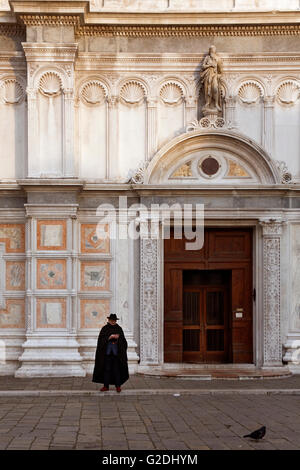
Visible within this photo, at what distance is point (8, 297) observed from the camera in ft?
58.5

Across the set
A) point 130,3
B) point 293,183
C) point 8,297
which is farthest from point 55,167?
point 293,183

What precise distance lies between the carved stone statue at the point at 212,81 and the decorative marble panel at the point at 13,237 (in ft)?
16.2

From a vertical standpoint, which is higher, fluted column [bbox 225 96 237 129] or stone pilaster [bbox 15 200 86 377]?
fluted column [bbox 225 96 237 129]

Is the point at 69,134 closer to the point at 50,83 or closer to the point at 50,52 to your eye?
the point at 50,83

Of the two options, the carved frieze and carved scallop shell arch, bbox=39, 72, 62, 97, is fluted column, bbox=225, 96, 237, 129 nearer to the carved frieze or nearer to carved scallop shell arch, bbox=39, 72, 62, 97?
the carved frieze

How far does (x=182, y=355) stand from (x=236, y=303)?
5.64 feet

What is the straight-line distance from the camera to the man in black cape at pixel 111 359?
49.8ft

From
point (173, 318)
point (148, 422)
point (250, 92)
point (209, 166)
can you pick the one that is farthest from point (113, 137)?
point (148, 422)

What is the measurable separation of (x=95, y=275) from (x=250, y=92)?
17.8 ft

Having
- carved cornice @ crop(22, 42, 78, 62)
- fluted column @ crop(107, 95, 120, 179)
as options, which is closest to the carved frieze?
fluted column @ crop(107, 95, 120, 179)

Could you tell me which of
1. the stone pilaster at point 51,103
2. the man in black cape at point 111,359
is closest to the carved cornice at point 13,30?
the stone pilaster at point 51,103

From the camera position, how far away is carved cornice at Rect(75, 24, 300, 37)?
59.0 ft

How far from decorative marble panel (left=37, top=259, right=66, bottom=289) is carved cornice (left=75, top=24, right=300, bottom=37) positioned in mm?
5188

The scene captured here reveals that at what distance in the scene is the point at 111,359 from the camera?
1534 cm
